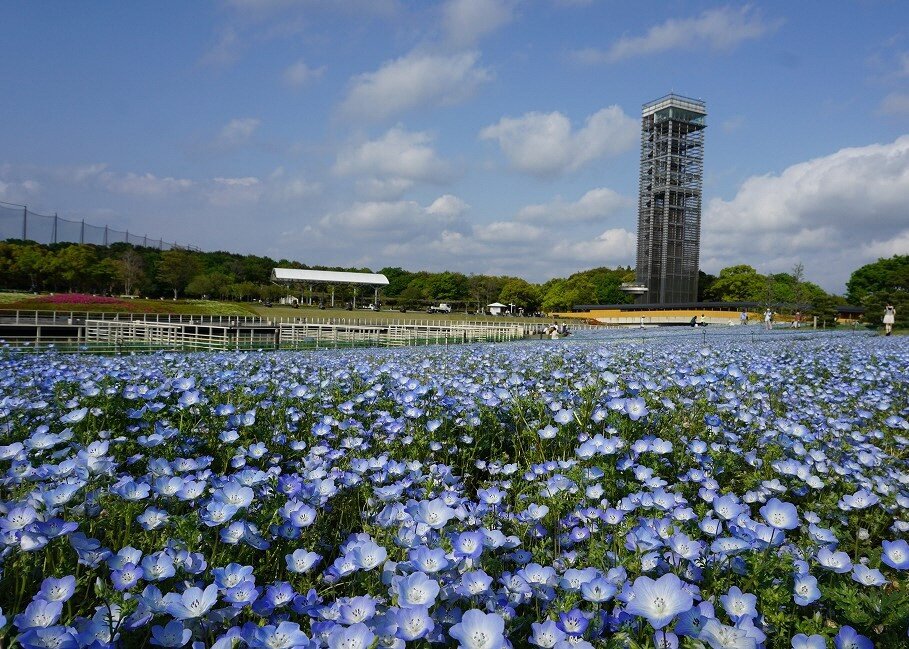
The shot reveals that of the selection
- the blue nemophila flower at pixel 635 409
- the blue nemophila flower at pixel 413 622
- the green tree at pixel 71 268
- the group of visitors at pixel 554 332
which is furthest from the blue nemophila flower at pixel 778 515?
the green tree at pixel 71 268

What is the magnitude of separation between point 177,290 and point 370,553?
215 ft

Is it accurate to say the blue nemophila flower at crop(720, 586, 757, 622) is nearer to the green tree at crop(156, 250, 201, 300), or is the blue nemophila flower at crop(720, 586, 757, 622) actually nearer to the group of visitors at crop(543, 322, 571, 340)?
the group of visitors at crop(543, 322, 571, 340)

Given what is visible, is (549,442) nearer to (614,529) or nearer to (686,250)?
(614,529)

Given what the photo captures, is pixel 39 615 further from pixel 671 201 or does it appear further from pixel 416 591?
pixel 671 201

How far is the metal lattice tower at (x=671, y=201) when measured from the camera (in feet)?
217

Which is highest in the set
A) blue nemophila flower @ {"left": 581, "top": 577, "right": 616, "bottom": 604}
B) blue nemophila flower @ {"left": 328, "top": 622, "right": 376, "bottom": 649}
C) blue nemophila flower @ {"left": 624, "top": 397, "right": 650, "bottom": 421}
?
blue nemophila flower @ {"left": 624, "top": 397, "right": 650, "bottom": 421}

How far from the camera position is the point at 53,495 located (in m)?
1.87

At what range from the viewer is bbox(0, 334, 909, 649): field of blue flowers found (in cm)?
151

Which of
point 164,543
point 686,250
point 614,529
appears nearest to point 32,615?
point 164,543

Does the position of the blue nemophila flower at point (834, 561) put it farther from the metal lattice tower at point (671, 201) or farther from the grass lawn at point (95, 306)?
the metal lattice tower at point (671, 201)

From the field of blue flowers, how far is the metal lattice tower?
214ft

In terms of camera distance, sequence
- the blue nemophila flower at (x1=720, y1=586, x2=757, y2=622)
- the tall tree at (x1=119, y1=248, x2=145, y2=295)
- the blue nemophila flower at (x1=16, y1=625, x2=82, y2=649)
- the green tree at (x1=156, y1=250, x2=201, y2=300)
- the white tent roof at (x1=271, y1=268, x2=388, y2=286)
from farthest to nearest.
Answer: the green tree at (x1=156, y1=250, x2=201, y2=300) → the white tent roof at (x1=271, y1=268, x2=388, y2=286) → the tall tree at (x1=119, y1=248, x2=145, y2=295) → the blue nemophila flower at (x1=720, y1=586, x2=757, y2=622) → the blue nemophila flower at (x1=16, y1=625, x2=82, y2=649)

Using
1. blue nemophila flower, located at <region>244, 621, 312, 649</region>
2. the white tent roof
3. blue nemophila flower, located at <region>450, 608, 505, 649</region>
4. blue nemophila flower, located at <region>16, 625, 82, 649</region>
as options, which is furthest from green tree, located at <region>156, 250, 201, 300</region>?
blue nemophila flower, located at <region>450, 608, 505, 649</region>

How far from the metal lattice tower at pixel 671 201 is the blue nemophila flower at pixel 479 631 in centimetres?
6776
